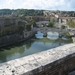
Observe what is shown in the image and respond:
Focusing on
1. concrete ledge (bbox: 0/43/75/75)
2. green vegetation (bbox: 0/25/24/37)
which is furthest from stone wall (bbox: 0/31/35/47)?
concrete ledge (bbox: 0/43/75/75)

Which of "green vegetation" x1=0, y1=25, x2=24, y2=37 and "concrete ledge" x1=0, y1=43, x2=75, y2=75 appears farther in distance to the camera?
"green vegetation" x1=0, y1=25, x2=24, y2=37

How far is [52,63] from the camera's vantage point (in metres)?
1.77

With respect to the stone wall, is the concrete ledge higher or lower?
higher

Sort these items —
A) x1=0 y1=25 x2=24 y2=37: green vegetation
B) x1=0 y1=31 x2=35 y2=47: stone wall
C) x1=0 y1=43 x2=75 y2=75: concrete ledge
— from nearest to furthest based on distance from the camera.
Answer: x1=0 y1=43 x2=75 y2=75: concrete ledge
x1=0 y1=31 x2=35 y2=47: stone wall
x1=0 y1=25 x2=24 y2=37: green vegetation

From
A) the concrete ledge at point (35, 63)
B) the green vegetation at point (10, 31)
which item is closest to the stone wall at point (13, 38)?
the green vegetation at point (10, 31)

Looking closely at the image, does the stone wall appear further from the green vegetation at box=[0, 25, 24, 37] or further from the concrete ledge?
the concrete ledge

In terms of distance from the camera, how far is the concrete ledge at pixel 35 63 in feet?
4.97

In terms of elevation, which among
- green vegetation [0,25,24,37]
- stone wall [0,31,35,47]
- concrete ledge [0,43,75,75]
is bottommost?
stone wall [0,31,35,47]

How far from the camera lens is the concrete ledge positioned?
151 cm

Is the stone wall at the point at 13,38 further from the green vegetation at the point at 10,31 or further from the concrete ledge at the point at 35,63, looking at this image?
the concrete ledge at the point at 35,63

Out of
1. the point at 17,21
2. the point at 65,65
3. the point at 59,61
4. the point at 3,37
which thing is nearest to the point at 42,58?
the point at 59,61

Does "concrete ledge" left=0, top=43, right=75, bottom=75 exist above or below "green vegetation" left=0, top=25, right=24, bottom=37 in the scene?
above

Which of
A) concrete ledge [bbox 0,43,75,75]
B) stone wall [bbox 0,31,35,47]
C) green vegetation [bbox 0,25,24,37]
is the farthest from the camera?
green vegetation [bbox 0,25,24,37]

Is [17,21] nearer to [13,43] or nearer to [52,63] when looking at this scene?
[13,43]
